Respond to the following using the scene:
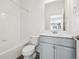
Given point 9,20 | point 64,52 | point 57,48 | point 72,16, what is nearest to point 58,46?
point 57,48

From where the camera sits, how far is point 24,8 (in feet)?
10.1

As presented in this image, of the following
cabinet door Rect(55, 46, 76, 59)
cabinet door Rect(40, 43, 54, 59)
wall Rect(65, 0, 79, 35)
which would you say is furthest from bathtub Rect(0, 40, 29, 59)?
wall Rect(65, 0, 79, 35)

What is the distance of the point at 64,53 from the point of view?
5.41 feet

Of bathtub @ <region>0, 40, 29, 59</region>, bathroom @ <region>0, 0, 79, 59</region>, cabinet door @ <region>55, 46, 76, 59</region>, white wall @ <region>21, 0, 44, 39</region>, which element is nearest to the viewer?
cabinet door @ <region>55, 46, 76, 59</region>

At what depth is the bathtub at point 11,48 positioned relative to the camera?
7.23 ft

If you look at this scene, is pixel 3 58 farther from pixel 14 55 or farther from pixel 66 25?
pixel 66 25

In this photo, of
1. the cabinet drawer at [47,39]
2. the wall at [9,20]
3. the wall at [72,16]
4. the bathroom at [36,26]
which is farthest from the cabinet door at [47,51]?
the wall at [9,20]

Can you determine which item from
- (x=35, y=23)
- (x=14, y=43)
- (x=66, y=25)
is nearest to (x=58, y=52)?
(x=66, y=25)

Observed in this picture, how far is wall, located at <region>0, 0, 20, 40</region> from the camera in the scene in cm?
227

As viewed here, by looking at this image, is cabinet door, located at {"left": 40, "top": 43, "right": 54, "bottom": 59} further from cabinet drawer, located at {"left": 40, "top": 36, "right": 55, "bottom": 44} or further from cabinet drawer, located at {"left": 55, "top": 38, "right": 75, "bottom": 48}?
cabinet drawer, located at {"left": 55, "top": 38, "right": 75, "bottom": 48}

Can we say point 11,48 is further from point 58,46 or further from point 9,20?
point 58,46

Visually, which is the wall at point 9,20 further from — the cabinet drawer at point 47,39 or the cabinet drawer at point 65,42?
the cabinet drawer at point 65,42

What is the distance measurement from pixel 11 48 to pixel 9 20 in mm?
966

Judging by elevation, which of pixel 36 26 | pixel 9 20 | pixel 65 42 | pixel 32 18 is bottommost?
pixel 65 42
